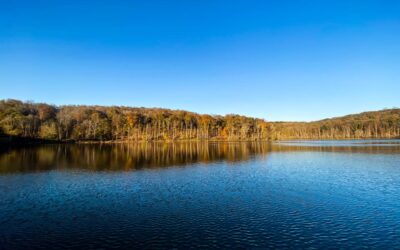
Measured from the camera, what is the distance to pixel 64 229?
15.2 m

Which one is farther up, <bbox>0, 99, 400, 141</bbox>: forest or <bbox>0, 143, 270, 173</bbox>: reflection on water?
<bbox>0, 99, 400, 141</bbox>: forest

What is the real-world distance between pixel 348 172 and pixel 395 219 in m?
18.1

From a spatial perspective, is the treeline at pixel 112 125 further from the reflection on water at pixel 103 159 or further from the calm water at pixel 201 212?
the calm water at pixel 201 212

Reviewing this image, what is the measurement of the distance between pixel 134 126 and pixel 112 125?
12150 millimetres

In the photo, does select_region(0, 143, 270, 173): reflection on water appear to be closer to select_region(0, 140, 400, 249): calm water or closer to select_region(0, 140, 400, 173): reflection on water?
select_region(0, 140, 400, 173): reflection on water

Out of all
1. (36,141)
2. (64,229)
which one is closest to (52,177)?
(64,229)

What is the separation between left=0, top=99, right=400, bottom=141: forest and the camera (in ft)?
358

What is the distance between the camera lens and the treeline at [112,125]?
356ft

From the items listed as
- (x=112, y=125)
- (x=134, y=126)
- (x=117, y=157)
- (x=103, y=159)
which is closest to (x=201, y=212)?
(x=103, y=159)

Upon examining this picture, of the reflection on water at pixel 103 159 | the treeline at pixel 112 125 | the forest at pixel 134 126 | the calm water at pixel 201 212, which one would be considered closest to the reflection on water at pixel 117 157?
the reflection on water at pixel 103 159

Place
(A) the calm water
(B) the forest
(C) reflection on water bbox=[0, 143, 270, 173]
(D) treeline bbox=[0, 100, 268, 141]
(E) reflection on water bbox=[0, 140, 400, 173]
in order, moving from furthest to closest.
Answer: (B) the forest
(D) treeline bbox=[0, 100, 268, 141]
(E) reflection on water bbox=[0, 140, 400, 173]
(C) reflection on water bbox=[0, 143, 270, 173]
(A) the calm water

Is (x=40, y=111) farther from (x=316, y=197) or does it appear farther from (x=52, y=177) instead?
(x=316, y=197)

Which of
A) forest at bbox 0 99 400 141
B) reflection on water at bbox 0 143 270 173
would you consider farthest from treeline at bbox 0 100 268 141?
reflection on water at bbox 0 143 270 173

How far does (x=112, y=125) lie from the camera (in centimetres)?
14125
